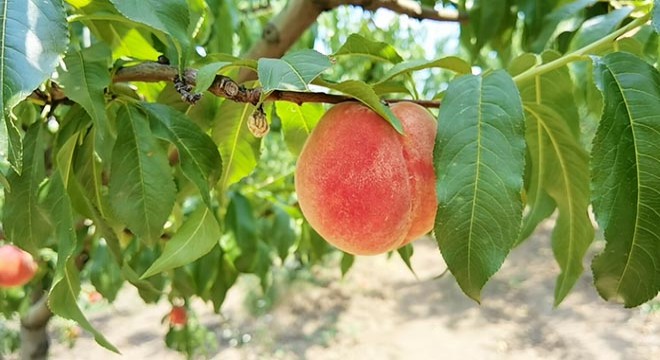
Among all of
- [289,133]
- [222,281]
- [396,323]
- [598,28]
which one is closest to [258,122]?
[289,133]

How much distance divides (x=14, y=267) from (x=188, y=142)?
0.84 metres

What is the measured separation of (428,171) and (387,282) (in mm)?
3998

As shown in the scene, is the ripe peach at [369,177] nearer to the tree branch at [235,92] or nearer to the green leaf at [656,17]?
the tree branch at [235,92]

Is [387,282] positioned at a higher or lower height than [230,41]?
lower

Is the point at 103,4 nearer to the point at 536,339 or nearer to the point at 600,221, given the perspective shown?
the point at 600,221

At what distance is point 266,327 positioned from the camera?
146 inches

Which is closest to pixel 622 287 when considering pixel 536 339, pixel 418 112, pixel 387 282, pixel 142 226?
pixel 418 112

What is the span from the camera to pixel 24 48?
324 millimetres

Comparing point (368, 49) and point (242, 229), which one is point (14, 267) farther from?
point (368, 49)

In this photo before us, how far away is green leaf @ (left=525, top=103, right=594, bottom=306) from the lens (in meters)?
0.53

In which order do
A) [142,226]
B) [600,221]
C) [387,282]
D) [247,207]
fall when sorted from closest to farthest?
[600,221], [142,226], [247,207], [387,282]

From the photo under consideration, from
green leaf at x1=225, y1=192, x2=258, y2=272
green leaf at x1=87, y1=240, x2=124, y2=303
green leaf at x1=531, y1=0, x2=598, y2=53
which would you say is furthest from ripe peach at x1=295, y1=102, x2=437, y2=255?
green leaf at x1=87, y1=240, x2=124, y2=303

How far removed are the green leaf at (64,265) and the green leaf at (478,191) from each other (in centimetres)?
25

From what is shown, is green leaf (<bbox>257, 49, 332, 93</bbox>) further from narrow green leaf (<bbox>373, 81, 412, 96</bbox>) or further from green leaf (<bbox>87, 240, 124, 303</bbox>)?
green leaf (<bbox>87, 240, 124, 303</bbox>)
